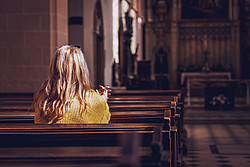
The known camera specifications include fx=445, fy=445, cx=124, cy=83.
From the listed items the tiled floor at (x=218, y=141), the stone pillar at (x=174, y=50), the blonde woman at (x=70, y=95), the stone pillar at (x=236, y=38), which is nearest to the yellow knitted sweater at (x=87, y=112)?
the blonde woman at (x=70, y=95)

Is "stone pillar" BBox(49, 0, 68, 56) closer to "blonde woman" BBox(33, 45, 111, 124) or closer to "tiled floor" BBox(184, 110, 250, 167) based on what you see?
"tiled floor" BBox(184, 110, 250, 167)

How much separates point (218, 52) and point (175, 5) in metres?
2.67

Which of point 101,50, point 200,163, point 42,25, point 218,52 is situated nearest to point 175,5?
point 218,52

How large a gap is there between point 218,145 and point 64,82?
457 cm

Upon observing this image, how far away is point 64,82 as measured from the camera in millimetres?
2719

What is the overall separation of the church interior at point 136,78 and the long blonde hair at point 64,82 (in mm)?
326

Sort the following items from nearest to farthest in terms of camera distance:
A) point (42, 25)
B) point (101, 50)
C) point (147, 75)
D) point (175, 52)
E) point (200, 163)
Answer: point (200, 163)
point (42, 25)
point (101, 50)
point (147, 75)
point (175, 52)

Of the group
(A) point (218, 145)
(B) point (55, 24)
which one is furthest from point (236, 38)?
(B) point (55, 24)

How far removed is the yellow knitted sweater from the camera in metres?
2.70

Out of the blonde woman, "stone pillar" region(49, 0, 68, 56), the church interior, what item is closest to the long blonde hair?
the blonde woman

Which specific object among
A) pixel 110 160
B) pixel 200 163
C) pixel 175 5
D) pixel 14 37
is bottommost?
pixel 200 163

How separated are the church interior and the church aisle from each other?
0.05 ft

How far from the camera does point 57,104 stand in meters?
2.72

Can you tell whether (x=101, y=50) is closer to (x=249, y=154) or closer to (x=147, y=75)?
(x=147, y=75)
